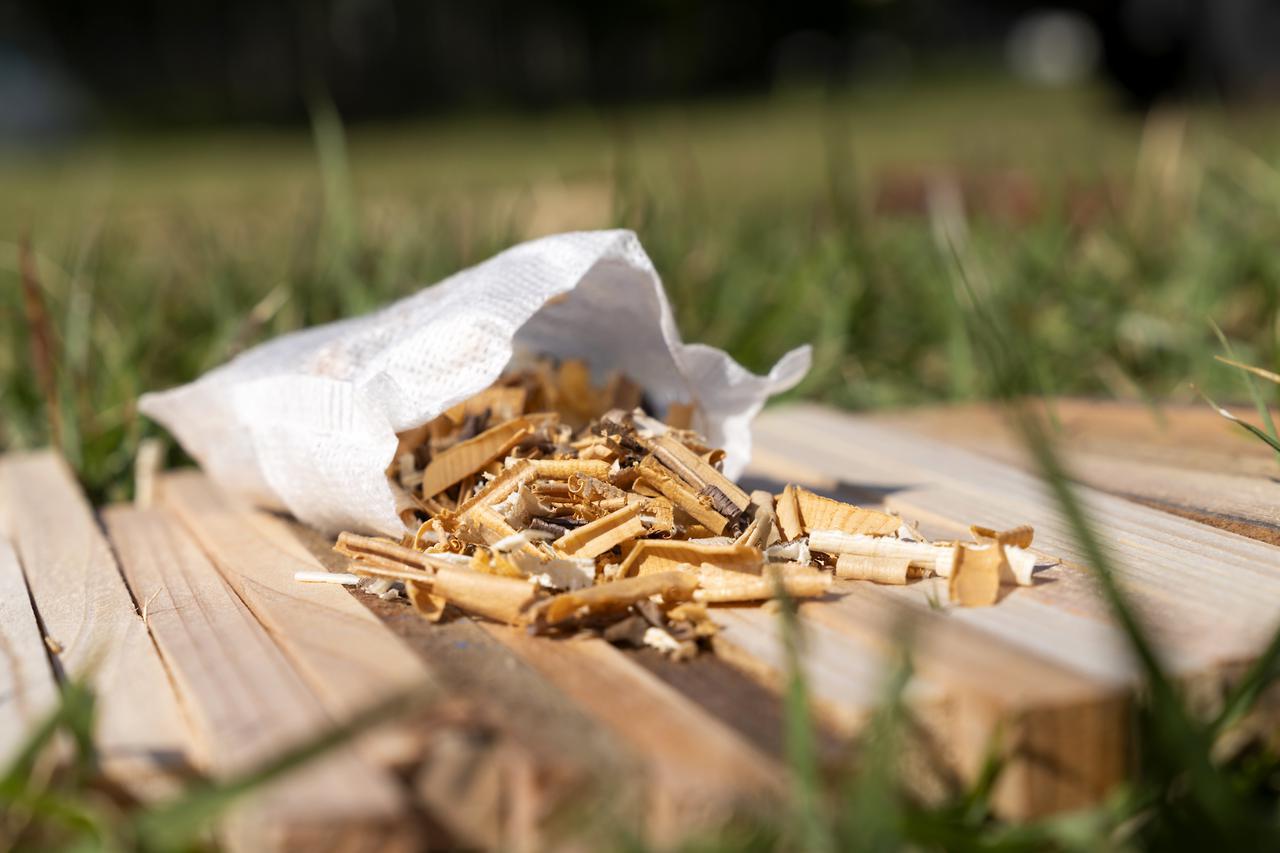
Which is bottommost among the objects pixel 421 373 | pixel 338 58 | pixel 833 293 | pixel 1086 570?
pixel 338 58

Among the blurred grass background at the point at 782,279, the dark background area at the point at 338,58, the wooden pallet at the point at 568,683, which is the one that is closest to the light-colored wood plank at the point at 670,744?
the wooden pallet at the point at 568,683

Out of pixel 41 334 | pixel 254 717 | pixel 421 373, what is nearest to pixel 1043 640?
pixel 254 717

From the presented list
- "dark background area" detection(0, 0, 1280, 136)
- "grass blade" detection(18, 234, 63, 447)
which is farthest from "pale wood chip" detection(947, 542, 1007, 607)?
"dark background area" detection(0, 0, 1280, 136)

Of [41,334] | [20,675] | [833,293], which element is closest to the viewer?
[20,675]

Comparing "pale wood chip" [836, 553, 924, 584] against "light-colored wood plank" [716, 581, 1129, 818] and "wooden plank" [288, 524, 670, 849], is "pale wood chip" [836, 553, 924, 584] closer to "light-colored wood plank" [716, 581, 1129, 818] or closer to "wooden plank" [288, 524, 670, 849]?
"light-colored wood plank" [716, 581, 1129, 818]

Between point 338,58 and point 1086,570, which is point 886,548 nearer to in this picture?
point 1086,570

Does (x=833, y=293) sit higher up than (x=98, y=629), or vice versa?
(x=98, y=629)

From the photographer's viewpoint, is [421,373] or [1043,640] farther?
[421,373]
